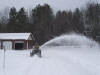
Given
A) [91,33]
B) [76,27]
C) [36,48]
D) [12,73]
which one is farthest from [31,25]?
[12,73]

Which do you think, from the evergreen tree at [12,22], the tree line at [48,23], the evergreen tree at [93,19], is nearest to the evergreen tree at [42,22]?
the tree line at [48,23]

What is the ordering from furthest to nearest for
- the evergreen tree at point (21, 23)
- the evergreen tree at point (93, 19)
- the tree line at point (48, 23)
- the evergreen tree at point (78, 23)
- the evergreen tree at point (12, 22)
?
the evergreen tree at point (12, 22), the evergreen tree at point (21, 23), the evergreen tree at point (78, 23), the tree line at point (48, 23), the evergreen tree at point (93, 19)

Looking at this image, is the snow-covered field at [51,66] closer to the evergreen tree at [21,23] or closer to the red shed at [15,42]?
the red shed at [15,42]

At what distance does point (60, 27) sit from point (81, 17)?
978 cm

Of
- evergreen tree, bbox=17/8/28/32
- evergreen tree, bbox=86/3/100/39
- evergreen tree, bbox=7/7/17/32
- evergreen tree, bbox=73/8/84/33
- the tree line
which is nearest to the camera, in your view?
evergreen tree, bbox=86/3/100/39

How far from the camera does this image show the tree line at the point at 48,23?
4812 centimetres

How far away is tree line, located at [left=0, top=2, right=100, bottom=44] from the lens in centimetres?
4812

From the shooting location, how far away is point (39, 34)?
160ft

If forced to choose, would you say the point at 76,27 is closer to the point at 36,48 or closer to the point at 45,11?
the point at 45,11

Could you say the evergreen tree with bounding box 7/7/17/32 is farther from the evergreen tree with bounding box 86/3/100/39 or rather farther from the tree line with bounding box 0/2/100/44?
the evergreen tree with bounding box 86/3/100/39

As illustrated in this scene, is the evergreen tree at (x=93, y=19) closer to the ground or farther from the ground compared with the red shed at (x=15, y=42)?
farther from the ground

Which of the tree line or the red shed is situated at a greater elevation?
the tree line

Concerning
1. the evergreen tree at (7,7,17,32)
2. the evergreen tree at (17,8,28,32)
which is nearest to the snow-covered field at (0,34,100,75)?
the evergreen tree at (17,8,28,32)


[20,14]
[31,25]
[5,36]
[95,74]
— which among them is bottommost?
[95,74]
